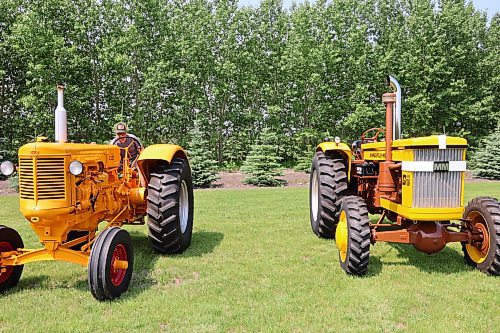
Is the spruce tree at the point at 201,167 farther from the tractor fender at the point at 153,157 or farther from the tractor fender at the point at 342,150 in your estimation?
the tractor fender at the point at 153,157

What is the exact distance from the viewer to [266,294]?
14.2 feet

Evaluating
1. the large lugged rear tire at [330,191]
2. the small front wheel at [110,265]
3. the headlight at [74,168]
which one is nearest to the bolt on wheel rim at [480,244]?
the large lugged rear tire at [330,191]

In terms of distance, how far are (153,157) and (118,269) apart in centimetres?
163

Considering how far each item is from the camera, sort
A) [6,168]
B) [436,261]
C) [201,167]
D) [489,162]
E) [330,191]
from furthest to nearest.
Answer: [489,162] → [201,167] → [330,191] → [436,261] → [6,168]

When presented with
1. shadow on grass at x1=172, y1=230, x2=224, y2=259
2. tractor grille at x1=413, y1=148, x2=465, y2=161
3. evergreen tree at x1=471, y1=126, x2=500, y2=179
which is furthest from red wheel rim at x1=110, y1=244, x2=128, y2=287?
evergreen tree at x1=471, y1=126, x2=500, y2=179

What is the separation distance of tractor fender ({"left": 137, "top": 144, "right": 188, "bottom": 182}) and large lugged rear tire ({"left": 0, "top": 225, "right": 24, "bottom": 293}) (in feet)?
5.50

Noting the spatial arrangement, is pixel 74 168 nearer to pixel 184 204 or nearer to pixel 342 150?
pixel 184 204

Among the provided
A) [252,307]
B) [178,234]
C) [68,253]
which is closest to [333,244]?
[178,234]

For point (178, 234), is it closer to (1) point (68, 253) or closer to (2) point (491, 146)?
(1) point (68, 253)

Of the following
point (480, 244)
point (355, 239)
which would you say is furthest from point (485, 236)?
point (355, 239)

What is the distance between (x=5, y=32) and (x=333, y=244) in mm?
21198

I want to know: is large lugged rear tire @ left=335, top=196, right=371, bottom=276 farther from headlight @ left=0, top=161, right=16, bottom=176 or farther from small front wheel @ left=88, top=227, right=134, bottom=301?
headlight @ left=0, top=161, right=16, bottom=176

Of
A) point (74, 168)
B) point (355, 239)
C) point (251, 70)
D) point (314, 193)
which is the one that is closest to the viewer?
point (74, 168)

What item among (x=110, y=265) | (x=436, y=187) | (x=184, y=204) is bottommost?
(x=110, y=265)
